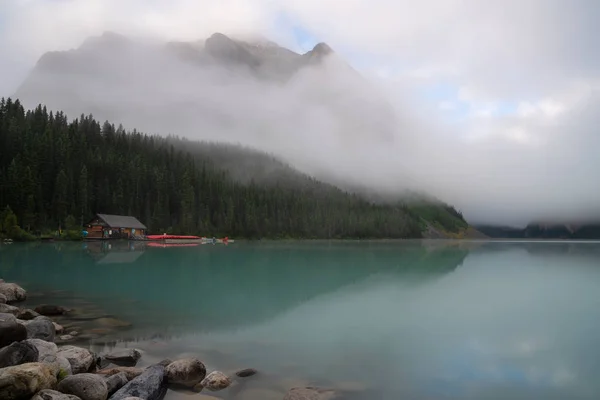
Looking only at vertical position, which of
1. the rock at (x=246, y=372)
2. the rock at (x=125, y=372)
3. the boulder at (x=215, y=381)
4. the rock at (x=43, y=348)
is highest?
the rock at (x=43, y=348)

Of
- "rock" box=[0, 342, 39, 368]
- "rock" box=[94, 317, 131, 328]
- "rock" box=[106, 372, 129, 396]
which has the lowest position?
"rock" box=[94, 317, 131, 328]

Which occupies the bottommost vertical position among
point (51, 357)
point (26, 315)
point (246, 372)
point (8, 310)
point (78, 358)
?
point (246, 372)

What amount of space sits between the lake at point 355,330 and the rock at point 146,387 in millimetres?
479

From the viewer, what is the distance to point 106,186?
132375mm

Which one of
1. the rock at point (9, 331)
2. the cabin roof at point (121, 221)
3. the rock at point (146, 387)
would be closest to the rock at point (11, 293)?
the rock at point (9, 331)

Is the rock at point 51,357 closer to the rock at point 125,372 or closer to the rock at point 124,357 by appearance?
the rock at point 125,372

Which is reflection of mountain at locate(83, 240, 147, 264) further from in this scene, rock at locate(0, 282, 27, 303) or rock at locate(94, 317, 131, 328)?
rock at locate(94, 317, 131, 328)

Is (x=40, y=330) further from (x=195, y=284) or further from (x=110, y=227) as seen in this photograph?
(x=110, y=227)

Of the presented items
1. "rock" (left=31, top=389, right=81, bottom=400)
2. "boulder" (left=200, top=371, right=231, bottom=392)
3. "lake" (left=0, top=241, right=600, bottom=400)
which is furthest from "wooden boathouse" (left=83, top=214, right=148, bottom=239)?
"rock" (left=31, top=389, right=81, bottom=400)

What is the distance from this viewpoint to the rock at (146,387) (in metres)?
11.5

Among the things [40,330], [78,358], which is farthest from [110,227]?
[78,358]

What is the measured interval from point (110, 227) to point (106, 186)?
796 inches

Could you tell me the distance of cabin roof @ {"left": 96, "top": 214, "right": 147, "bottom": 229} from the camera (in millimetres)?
117675

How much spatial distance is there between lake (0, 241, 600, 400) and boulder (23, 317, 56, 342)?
1.79 m
